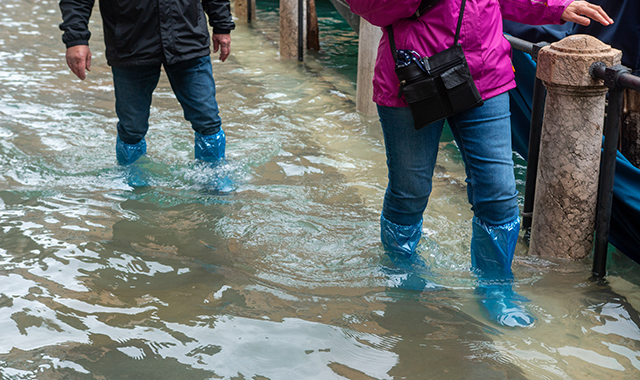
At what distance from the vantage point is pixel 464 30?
2441 mm

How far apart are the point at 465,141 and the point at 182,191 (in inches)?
89.6

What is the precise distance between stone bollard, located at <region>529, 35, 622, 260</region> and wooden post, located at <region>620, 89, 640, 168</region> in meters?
0.55

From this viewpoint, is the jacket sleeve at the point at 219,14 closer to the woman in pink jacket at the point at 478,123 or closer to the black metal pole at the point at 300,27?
the woman in pink jacket at the point at 478,123

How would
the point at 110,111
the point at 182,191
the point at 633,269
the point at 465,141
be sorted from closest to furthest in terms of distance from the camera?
the point at 465,141 < the point at 633,269 < the point at 182,191 < the point at 110,111

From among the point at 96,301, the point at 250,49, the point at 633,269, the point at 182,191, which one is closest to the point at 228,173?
the point at 182,191

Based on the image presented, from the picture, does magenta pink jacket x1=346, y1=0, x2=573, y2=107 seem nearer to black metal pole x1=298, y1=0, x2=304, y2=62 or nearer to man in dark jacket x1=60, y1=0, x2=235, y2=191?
man in dark jacket x1=60, y1=0, x2=235, y2=191

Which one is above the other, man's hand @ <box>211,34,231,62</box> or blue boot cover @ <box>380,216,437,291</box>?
man's hand @ <box>211,34,231,62</box>

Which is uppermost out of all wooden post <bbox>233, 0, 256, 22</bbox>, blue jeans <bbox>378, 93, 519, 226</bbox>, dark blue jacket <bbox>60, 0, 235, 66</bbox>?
dark blue jacket <bbox>60, 0, 235, 66</bbox>

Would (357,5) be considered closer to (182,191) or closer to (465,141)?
(465,141)

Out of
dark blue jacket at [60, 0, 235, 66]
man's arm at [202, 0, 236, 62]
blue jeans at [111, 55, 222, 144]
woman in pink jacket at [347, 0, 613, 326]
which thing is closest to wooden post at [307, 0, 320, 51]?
man's arm at [202, 0, 236, 62]

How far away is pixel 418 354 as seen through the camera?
2539mm

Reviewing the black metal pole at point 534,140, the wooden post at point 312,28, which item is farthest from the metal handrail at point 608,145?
the wooden post at point 312,28

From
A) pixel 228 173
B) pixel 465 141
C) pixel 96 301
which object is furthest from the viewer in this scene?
pixel 228 173

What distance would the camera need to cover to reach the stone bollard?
113 inches
